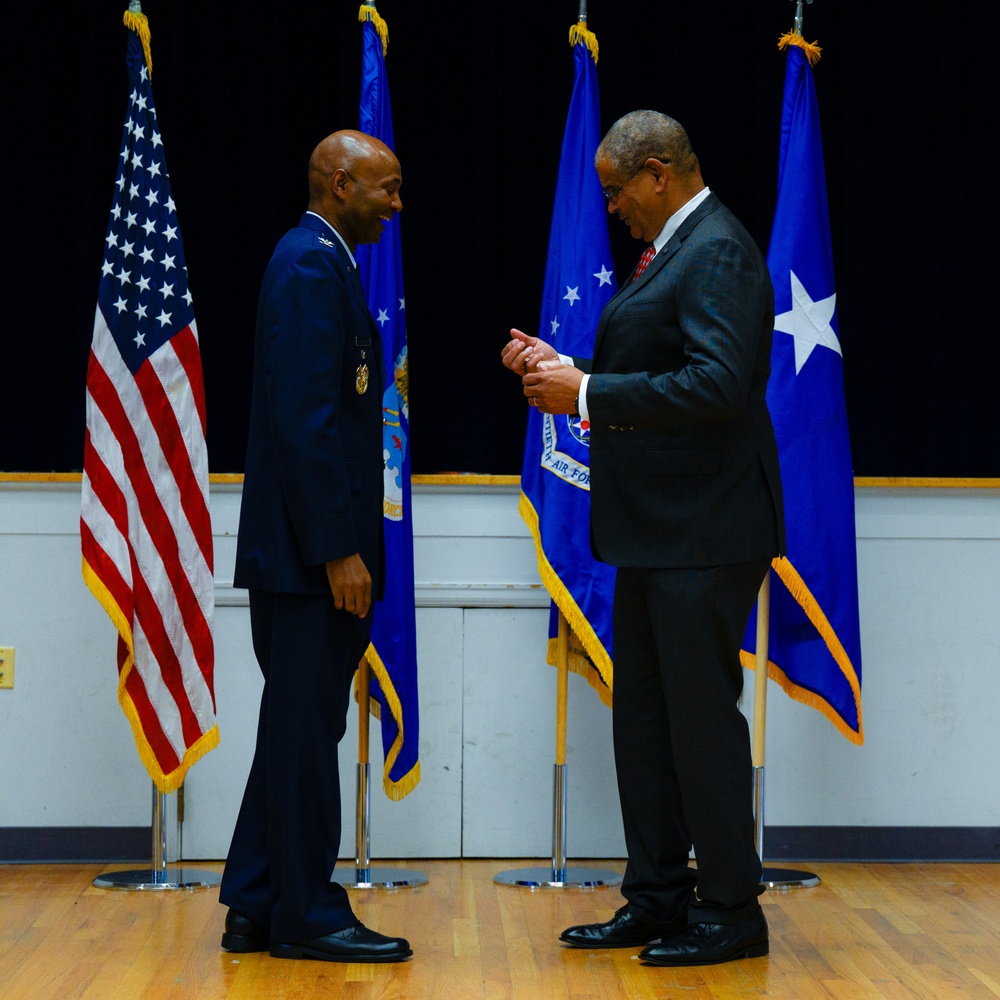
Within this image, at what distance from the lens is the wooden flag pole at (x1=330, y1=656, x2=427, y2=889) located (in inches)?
130

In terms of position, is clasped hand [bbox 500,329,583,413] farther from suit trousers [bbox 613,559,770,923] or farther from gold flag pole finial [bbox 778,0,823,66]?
gold flag pole finial [bbox 778,0,823,66]

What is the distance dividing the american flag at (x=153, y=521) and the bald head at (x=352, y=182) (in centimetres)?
80

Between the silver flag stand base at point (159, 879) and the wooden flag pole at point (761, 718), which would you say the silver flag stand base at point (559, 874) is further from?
the silver flag stand base at point (159, 879)

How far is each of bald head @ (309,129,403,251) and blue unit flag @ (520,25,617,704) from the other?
82 cm

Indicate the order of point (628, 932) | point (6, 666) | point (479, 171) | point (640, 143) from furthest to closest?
point (479, 171) → point (6, 666) → point (628, 932) → point (640, 143)

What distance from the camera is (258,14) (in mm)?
3910

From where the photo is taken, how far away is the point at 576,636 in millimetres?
3428

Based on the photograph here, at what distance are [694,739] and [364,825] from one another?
1.14m

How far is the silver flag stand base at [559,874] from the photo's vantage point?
3.30 metres

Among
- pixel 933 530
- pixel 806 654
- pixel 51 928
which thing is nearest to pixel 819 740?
pixel 806 654

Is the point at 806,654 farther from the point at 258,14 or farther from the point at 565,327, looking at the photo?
the point at 258,14

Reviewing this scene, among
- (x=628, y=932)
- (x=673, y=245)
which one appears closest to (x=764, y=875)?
(x=628, y=932)

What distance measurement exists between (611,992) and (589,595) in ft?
3.77

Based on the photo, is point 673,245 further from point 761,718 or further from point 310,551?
point 761,718
